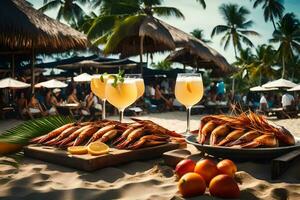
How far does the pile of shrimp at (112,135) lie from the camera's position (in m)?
2.15

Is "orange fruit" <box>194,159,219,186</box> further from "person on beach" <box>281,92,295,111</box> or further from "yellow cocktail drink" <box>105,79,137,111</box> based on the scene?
"person on beach" <box>281,92,295,111</box>

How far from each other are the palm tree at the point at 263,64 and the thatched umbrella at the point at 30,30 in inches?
1348

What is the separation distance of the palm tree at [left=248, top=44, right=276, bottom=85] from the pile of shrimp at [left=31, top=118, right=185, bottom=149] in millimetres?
42573

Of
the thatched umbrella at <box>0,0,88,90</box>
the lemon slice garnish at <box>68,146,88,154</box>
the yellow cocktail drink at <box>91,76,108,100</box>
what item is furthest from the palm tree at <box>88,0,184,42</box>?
the lemon slice garnish at <box>68,146,88,154</box>

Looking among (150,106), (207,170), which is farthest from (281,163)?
(150,106)

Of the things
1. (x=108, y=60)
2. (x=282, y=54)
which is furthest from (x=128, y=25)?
(x=282, y=54)

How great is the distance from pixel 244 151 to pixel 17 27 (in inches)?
393

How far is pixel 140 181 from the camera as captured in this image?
1.87m

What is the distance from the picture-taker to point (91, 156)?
1.95m

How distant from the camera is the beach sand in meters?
1.69

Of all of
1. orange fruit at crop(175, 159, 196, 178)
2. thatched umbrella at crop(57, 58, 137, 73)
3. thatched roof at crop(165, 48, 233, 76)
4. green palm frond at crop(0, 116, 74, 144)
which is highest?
thatched roof at crop(165, 48, 233, 76)

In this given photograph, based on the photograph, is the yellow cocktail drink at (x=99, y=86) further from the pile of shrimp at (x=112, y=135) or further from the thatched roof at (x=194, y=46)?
the thatched roof at (x=194, y=46)

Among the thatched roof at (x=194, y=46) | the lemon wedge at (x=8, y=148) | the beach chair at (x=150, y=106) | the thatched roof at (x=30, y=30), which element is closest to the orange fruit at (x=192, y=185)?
the lemon wedge at (x=8, y=148)

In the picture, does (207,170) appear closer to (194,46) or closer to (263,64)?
(194,46)
